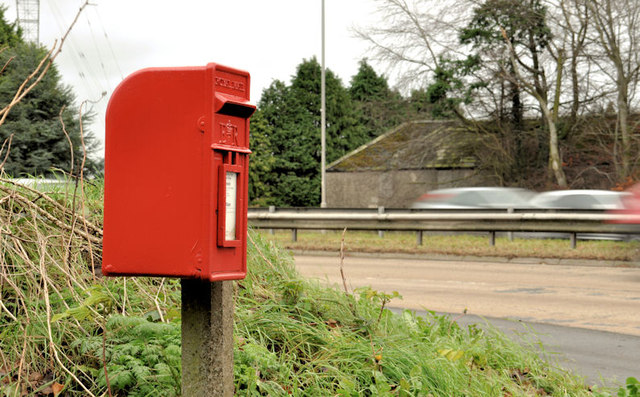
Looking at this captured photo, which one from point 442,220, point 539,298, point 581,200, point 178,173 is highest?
point 581,200

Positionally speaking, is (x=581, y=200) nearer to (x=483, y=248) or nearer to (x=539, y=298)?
(x=483, y=248)

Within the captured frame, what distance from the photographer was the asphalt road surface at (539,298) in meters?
5.87

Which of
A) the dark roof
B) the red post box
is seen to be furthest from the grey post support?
the dark roof

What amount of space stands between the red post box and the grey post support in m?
0.14

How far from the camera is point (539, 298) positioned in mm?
8812

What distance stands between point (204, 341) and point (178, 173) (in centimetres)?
58

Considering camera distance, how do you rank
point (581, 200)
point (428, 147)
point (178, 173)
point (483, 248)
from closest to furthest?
point (178, 173), point (483, 248), point (581, 200), point (428, 147)

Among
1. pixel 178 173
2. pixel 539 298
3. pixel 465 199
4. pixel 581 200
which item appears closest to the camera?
pixel 178 173

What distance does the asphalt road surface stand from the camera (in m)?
5.87

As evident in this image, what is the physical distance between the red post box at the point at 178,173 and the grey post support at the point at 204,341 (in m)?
0.14

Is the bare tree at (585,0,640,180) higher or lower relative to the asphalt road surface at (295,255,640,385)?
higher

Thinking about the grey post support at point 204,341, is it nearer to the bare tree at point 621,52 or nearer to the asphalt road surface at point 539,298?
the asphalt road surface at point 539,298

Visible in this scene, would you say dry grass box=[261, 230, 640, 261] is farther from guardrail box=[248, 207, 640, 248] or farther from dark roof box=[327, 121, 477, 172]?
dark roof box=[327, 121, 477, 172]

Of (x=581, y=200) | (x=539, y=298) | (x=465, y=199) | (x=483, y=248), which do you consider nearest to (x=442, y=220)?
(x=483, y=248)
